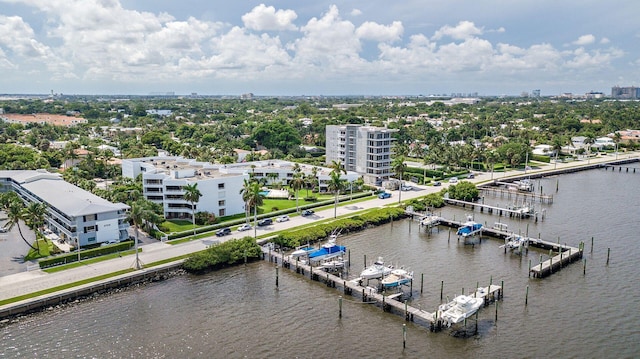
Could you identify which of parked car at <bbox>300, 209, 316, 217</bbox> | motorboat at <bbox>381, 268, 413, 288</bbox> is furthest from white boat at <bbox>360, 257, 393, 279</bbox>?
parked car at <bbox>300, 209, 316, 217</bbox>

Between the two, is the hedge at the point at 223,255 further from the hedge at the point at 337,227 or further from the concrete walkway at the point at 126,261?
the hedge at the point at 337,227

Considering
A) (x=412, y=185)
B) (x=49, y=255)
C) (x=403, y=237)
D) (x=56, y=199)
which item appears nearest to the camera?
(x=49, y=255)

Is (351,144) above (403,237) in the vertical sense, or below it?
above

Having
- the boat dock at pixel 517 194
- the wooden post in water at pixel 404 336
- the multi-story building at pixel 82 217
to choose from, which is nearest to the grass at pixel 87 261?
the multi-story building at pixel 82 217

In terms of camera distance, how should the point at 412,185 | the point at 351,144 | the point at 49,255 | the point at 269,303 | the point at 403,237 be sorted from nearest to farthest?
the point at 269,303
the point at 49,255
the point at 403,237
the point at 412,185
the point at 351,144

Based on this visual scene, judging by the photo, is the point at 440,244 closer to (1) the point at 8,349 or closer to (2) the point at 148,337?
(2) the point at 148,337

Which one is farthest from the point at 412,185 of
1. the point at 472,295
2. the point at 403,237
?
the point at 472,295
